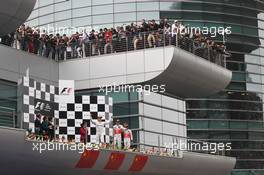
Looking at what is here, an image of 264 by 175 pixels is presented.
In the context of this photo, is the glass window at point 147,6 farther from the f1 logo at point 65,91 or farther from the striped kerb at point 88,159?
the striped kerb at point 88,159

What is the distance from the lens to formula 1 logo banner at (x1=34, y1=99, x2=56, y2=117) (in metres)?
25.6

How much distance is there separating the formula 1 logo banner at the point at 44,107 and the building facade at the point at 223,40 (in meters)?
29.0

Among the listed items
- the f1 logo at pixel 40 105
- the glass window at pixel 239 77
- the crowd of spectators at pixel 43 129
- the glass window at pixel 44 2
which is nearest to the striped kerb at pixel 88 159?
the crowd of spectators at pixel 43 129

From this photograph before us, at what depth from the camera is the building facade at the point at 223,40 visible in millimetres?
55750

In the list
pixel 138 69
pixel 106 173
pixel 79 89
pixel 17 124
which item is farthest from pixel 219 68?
pixel 17 124

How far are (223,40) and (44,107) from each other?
3657 centimetres

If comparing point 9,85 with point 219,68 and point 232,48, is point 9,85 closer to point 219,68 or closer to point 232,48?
point 219,68

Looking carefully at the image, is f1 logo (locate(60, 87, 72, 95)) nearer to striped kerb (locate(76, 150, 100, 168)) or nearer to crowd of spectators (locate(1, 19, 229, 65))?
striped kerb (locate(76, 150, 100, 168))

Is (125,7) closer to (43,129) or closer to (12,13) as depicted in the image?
(12,13)

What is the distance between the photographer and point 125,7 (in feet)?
182

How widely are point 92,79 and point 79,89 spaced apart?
1006 millimetres

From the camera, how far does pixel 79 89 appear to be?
34531 millimetres

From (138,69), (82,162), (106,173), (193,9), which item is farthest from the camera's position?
(193,9)

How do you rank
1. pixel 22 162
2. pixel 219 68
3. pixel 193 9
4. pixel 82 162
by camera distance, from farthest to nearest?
pixel 193 9
pixel 219 68
pixel 82 162
pixel 22 162
